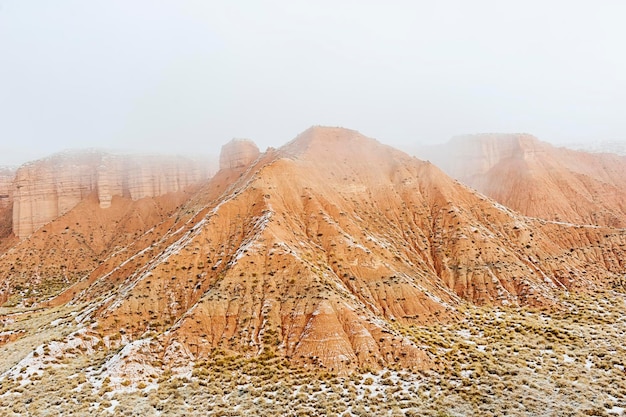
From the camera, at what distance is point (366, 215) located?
59562mm

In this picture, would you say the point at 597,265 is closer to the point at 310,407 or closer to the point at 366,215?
the point at 366,215

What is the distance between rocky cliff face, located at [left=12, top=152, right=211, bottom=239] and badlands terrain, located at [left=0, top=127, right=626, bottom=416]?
801 cm

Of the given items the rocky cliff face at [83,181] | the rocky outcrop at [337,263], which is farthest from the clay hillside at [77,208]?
the rocky outcrop at [337,263]

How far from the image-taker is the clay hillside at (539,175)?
297 ft

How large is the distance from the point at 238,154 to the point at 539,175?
6923cm

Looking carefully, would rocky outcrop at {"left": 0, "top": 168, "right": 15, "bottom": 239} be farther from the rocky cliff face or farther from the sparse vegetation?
the sparse vegetation

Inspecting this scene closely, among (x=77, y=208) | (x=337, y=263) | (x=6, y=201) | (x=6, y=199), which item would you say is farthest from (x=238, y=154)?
(x=6, y=199)

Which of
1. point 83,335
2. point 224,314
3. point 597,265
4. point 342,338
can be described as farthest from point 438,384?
point 597,265

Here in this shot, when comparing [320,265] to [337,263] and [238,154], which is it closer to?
[337,263]

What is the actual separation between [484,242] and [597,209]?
50.2m

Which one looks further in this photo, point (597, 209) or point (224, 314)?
point (597, 209)

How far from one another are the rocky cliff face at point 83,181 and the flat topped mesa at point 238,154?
20.3 metres

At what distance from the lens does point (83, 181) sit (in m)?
94.6

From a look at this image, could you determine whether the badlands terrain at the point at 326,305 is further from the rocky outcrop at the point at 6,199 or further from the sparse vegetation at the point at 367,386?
the rocky outcrop at the point at 6,199
